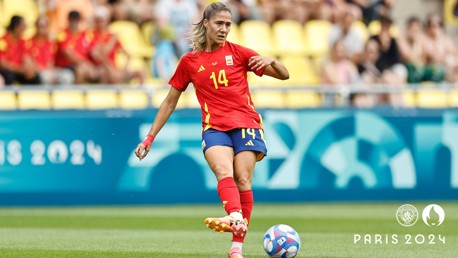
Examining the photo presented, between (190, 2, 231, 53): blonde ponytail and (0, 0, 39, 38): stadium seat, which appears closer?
(190, 2, 231, 53): blonde ponytail

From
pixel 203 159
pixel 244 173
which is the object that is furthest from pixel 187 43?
pixel 244 173

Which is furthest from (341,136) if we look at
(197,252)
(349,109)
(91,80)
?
(197,252)

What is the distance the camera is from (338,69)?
20.8 meters

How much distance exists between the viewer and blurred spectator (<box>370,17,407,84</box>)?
21.3 m

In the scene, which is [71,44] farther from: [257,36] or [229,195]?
[229,195]

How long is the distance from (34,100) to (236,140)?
8.34m

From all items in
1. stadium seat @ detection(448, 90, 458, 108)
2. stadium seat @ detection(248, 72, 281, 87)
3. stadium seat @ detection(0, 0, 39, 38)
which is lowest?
stadium seat @ detection(448, 90, 458, 108)

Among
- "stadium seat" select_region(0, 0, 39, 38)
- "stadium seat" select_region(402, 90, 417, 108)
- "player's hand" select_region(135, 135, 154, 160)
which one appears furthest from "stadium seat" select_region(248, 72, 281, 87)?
"player's hand" select_region(135, 135, 154, 160)

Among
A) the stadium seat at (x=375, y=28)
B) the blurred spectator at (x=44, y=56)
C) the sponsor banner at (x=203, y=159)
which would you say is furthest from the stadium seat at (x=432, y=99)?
the blurred spectator at (x=44, y=56)

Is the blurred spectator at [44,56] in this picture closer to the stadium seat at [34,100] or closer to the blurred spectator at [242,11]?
the stadium seat at [34,100]

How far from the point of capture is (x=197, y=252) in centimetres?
1134

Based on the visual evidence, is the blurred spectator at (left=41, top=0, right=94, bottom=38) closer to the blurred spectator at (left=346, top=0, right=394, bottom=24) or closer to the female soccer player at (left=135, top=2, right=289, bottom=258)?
the blurred spectator at (left=346, top=0, right=394, bottom=24)

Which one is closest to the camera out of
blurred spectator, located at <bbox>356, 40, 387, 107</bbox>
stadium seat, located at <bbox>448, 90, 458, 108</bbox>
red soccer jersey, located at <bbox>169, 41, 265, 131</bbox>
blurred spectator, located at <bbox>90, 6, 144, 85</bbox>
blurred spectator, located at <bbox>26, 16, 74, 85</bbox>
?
red soccer jersey, located at <bbox>169, 41, 265, 131</bbox>

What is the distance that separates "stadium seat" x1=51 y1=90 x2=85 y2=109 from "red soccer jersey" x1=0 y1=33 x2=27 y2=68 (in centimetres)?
109
